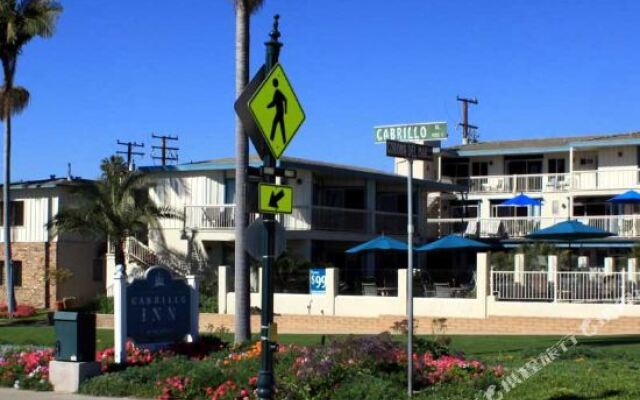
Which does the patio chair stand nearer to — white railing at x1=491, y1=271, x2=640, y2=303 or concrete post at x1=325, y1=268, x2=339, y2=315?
concrete post at x1=325, y1=268, x2=339, y2=315

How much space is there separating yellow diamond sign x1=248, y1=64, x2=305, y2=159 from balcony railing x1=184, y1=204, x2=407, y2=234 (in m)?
26.4

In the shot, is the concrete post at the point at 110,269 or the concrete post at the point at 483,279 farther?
the concrete post at the point at 110,269

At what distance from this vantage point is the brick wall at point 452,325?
25312mm

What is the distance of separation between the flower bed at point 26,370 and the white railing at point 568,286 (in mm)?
15264

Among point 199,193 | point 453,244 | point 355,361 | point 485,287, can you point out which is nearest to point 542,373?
point 355,361

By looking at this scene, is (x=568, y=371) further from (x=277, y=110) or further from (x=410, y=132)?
(x=277, y=110)

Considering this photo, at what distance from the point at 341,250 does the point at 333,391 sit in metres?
30.3


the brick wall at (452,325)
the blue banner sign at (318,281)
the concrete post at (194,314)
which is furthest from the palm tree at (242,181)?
the blue banner sign at (318,281)

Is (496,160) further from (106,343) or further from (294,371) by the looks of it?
(294,371)

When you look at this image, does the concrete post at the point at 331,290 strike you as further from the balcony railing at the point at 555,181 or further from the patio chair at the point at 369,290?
the balcony railing at the point at 555,181

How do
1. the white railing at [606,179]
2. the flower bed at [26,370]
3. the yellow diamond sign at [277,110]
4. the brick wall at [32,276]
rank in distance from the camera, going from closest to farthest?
1. the yellow diamond sign at [277,110]
2. the flower bed at [26,370]
3. the brick wall at [32,276]
4. the white railing at [606,179]

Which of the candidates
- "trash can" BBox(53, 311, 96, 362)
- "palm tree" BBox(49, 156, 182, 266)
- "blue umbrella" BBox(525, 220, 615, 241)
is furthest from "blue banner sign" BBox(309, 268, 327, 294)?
"trash can" BBox(53, 311, 96, 362)

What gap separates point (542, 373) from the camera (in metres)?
13.4

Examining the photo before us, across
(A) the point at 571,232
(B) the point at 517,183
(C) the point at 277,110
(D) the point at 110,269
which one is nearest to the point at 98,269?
(D) the point at 110,269
